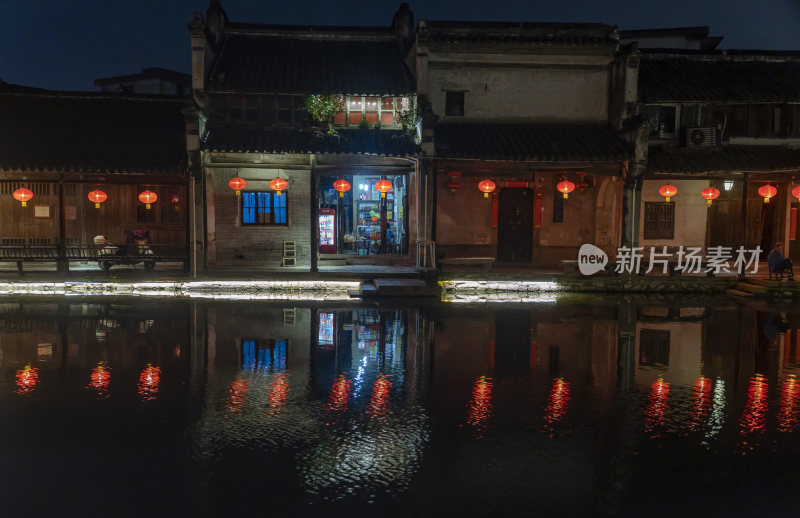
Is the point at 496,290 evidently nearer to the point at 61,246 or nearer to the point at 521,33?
the point at 521,33

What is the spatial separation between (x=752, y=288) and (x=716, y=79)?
8039 millimetres

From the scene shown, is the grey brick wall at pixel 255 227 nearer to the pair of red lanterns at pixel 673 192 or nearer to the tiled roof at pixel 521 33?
the tiled roof at pixel 521 33

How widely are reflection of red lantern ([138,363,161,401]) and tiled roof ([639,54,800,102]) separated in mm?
18313

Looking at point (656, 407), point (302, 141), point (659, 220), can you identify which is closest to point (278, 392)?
point (656, 407)

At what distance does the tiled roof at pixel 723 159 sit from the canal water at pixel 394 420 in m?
8.59

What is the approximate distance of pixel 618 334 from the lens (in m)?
12.6

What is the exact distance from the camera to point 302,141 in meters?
20.1

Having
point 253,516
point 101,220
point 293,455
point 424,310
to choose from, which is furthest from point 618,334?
point 101,220

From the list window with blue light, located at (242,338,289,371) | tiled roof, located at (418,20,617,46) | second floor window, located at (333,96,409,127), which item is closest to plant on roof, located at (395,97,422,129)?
second floor window, located at (333,96,409,127)

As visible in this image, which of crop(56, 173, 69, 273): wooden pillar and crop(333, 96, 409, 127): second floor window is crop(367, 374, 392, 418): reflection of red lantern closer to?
crop(333, 96, 409, 127): second floor window

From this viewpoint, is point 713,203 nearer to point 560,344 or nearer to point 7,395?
point 560,344

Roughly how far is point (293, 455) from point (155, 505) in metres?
1.40

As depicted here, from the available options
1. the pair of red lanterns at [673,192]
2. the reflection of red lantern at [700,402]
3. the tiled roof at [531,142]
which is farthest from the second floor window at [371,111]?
the reflection of red lantern at [700,402]

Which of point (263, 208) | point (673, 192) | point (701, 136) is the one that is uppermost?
point (701, 136)
